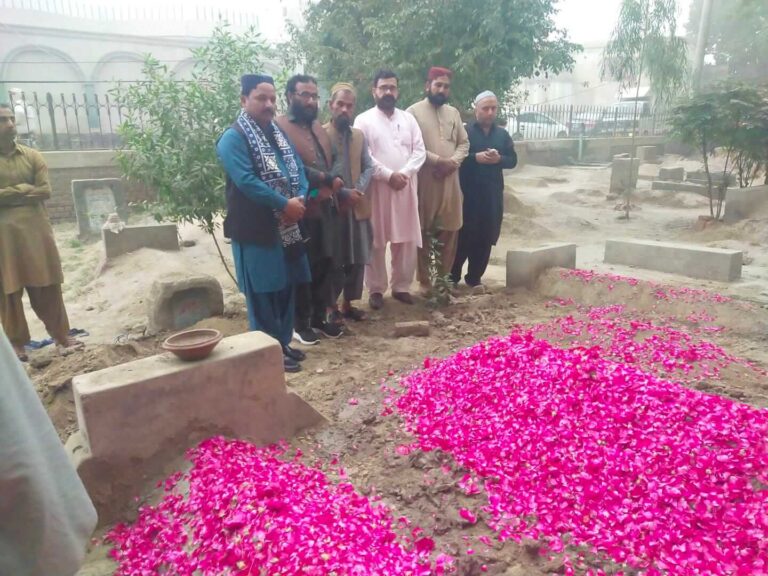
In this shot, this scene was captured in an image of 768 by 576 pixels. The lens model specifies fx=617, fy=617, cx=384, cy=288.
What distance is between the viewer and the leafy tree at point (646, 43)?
12430 mm

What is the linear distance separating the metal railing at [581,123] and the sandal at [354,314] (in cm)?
1417

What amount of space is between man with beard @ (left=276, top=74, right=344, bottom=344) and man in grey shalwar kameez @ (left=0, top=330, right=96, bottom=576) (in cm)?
350

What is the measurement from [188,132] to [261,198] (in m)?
2.36

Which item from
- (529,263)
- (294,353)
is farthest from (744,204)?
(294,353)

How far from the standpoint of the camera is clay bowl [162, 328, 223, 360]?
9.43 feet

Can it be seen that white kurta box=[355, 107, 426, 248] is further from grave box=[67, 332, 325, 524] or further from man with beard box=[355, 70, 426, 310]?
grave box=[67, 332, 325, 524]

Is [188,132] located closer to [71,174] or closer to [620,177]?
[71,174]

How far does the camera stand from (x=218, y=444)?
2.93 metres

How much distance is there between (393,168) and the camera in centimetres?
505

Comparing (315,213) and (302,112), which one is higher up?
(302,112)

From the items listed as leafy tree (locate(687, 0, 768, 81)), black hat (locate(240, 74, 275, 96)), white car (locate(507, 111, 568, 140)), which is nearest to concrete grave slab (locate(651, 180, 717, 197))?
white car (locate(507, 111, 568, 140))

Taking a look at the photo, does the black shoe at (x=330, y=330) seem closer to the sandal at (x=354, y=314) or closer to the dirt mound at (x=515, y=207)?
the sandal at (x=354, y=314)

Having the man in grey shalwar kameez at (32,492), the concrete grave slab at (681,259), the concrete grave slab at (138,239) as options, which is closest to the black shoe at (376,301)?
the concrete grave slab at (681,259)

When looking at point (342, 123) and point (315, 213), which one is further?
point (342, 123)
